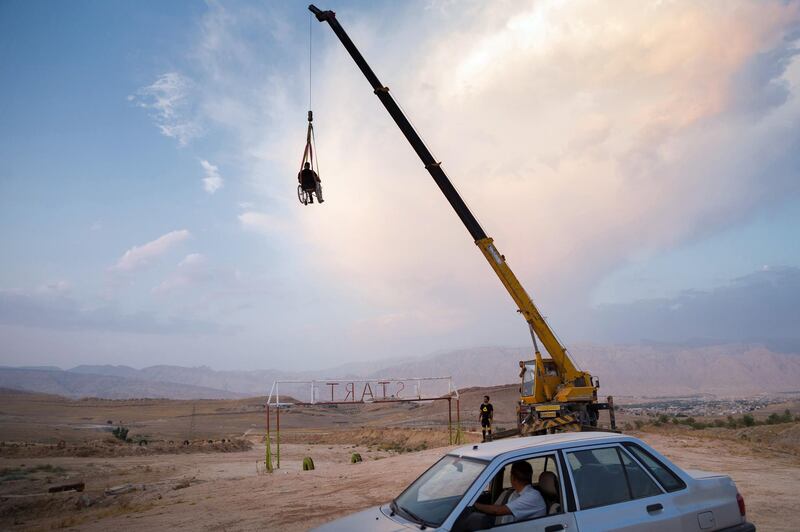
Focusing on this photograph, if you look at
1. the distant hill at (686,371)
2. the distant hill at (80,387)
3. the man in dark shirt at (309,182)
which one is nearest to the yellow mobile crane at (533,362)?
the man in dark shirt at (309,182)

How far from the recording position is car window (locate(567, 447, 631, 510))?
4.46 metres

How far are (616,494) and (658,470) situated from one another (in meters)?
0.60

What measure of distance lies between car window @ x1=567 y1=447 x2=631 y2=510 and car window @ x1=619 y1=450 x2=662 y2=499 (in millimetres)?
55

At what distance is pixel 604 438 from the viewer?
15.8 feet

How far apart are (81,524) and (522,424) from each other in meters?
13.1

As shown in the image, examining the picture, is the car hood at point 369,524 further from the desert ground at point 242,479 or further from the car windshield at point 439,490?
the desert ground at point 242,479

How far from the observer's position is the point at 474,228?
19.5 metres

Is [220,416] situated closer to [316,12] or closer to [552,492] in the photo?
[316,12]

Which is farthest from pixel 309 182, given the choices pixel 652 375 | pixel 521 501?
pixel 652 375

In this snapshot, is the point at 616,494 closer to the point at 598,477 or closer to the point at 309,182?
the point at 598,477

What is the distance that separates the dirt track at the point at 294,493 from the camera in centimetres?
1028

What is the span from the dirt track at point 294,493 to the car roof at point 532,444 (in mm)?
5405

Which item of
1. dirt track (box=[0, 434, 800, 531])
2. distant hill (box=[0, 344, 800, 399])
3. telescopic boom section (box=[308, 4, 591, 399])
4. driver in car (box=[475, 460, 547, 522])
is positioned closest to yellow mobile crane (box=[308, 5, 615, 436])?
telescopic boom section (box=[308, 4, 591, 399])

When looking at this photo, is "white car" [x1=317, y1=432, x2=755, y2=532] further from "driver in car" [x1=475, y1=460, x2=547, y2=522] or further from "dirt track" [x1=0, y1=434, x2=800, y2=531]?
"dirt track" [x1=0, y1=434, x2=800, y2=531]
